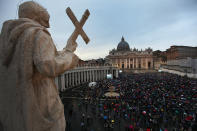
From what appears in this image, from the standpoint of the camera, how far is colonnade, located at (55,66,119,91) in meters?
39.1

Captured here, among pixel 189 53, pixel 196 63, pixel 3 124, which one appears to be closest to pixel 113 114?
pixel 3 124

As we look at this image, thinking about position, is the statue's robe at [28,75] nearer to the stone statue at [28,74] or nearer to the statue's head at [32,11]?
the stone statue at [28,74]

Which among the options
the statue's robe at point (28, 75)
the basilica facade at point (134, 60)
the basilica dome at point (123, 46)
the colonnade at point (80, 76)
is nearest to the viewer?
the statue's robe at point (28, 75)

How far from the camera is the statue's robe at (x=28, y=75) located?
1731mm

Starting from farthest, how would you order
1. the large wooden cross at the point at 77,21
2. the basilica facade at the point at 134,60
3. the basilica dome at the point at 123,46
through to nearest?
the basilica dome at the point at 123,46, the basilica facade at the point at 134,60, the large wooden cross at the point at 77,21

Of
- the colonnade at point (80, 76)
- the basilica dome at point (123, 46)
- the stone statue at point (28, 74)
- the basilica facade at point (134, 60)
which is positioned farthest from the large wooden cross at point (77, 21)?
the basilica dome at point (123, 46)

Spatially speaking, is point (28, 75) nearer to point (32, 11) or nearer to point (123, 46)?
point (32, 11)

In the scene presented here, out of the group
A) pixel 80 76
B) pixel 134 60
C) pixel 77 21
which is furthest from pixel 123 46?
pixel 77 21

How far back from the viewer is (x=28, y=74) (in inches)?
68.9

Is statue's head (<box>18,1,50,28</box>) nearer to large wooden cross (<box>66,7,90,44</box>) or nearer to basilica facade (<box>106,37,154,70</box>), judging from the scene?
large wooden cross (<box>66,7,90,44</box>)

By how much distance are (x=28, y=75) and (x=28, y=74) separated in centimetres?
1

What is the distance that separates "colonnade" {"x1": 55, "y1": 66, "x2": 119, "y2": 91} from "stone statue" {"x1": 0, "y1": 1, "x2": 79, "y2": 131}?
1358 inches

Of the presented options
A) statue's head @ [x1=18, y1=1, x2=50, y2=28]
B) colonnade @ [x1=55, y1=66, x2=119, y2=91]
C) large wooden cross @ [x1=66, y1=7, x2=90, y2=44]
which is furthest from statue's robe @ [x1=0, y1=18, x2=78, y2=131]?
colonnade @ [x1=55, y1=66, x2=119, y2=91]

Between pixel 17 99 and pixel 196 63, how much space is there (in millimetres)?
60847
